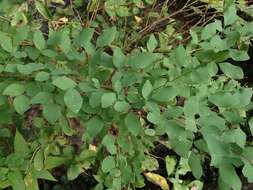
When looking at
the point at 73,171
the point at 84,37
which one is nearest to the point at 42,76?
the point at 84,37

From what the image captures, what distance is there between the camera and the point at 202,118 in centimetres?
91

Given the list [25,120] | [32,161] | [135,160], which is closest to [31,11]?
[25,120]

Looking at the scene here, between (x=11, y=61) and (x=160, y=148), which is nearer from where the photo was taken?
(x=11, y=61)

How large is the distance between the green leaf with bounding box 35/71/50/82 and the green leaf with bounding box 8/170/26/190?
1.66ft

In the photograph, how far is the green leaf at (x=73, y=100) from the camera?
89 cm

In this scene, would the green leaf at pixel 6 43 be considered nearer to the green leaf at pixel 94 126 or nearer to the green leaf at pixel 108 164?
the green leaf at pixel 94 126

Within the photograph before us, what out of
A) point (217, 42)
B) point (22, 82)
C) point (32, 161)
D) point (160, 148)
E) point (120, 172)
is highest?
point (217, 42)

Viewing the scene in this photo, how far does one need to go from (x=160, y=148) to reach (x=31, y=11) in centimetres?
93

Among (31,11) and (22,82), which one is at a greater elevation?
(22,82)

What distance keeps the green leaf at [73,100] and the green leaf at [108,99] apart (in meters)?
0.05

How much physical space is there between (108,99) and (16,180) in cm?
59

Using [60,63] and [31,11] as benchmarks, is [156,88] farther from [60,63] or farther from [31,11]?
[31,11]

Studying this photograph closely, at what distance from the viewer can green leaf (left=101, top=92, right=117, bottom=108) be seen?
873mm

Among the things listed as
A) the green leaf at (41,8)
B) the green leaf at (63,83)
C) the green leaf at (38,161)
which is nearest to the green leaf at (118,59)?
the green leaf at (63,83)
